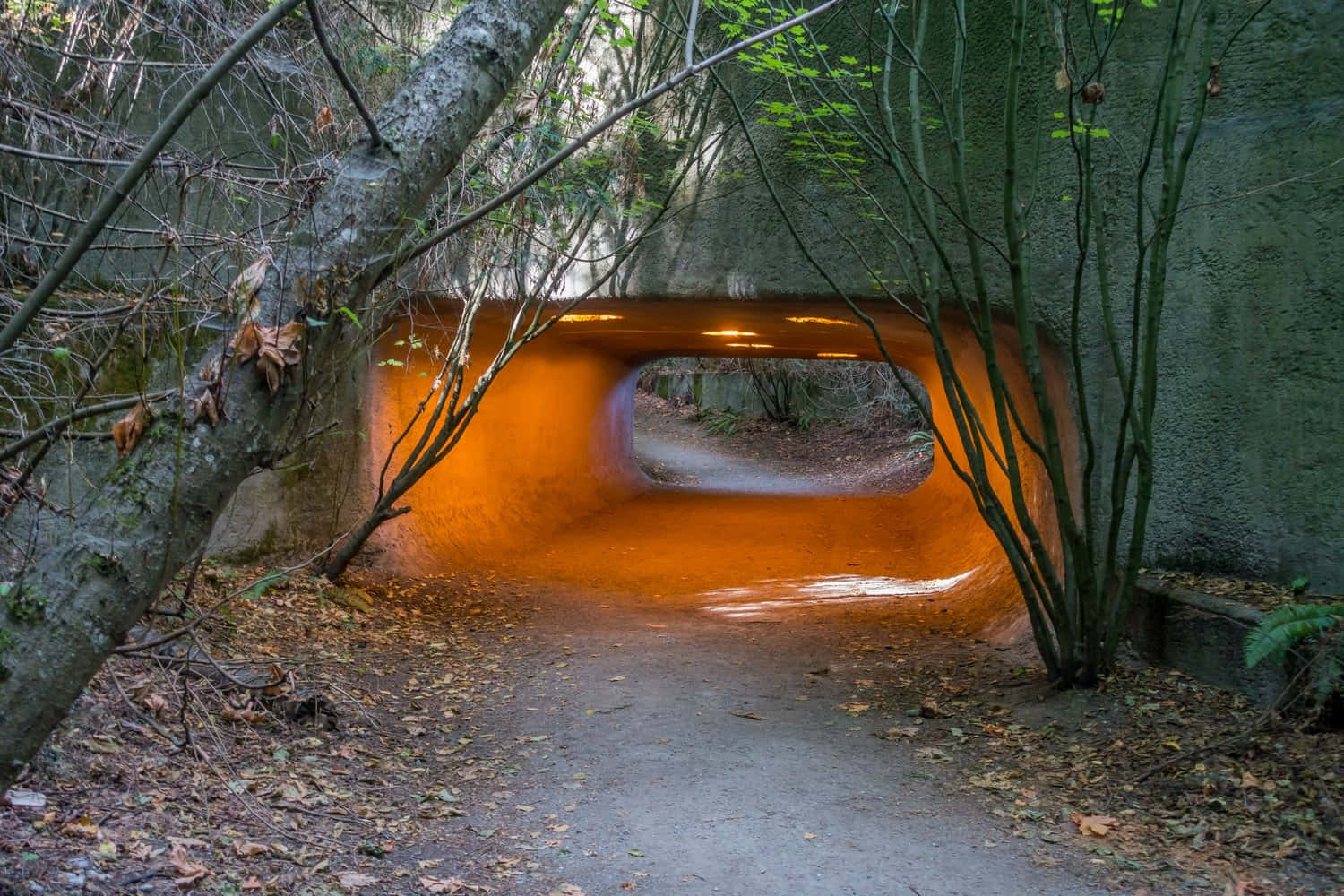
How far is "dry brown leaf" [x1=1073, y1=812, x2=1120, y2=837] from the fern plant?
1.03 m

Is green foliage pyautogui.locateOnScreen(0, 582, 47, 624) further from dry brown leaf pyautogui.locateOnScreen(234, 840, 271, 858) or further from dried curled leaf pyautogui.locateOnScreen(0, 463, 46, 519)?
dry brown leaf pyautogui.locateOnScreen(234, 840, 271, 858)

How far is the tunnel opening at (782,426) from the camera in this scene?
70.1 ft

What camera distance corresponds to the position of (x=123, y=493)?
2078mm

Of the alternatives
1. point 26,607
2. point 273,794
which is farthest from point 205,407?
point 273,794

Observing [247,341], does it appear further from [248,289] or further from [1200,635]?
[1200,635]

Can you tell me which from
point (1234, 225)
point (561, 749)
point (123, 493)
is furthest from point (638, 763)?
point (1234, 225)

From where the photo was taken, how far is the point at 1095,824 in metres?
4.04

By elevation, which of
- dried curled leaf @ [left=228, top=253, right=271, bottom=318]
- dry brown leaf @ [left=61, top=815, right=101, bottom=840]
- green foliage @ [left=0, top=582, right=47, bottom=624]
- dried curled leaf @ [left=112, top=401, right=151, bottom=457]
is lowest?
dry brown leaf @ [left=61, top=815, right=101, bottom=840]

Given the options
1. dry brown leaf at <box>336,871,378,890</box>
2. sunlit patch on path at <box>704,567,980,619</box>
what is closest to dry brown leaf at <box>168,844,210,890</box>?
dry brown leaf at <box>336,871,378,890</box>

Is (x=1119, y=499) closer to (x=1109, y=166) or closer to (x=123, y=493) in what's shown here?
(x=1109, y=166)

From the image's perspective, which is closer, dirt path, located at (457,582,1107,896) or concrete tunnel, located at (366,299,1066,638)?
dirt path, located at (457,582,1107,896)

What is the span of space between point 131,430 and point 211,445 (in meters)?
0.19

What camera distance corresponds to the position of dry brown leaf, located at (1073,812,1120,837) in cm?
399

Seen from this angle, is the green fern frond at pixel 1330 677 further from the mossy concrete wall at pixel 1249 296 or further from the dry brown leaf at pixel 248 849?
the dry brown leaf at pixel 248 849
